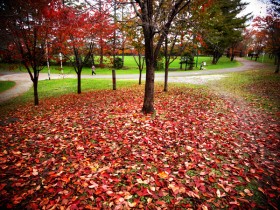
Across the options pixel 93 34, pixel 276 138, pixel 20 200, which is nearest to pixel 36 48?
pixel 93 34

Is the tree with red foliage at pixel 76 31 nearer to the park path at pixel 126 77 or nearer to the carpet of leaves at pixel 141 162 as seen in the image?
the carpet of leaves at pixel 141 162

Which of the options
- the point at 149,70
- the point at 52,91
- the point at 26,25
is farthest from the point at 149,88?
the point at 52,91

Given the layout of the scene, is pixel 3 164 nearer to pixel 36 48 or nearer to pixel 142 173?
pixel 142 173

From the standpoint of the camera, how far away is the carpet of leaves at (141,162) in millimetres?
3152

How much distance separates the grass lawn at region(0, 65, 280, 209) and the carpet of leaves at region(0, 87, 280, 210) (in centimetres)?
2

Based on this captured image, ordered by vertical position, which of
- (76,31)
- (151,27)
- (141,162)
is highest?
(76,31)

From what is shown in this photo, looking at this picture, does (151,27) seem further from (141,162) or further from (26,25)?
(26,25)

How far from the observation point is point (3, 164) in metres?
4.16

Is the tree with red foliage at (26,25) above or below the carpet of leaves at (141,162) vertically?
above

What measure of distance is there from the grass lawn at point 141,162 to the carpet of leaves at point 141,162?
20 millimetres

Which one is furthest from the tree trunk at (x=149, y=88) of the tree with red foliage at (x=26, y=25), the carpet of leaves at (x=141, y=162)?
the tree with red foliage at (x=26, y=25)

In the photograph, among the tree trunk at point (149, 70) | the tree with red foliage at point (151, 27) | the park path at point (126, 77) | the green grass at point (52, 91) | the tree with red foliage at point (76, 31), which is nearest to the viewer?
the tree with red foliage at point (151, 27)

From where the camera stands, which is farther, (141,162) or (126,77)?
(126,77)

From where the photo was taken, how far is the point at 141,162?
13.8 feet
